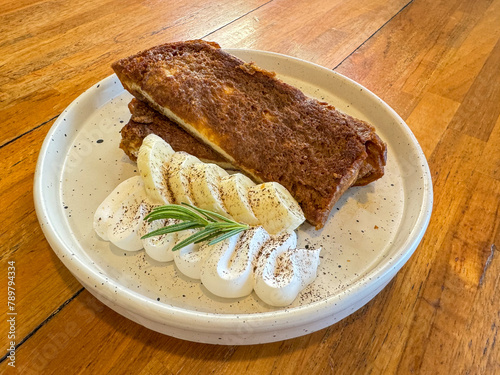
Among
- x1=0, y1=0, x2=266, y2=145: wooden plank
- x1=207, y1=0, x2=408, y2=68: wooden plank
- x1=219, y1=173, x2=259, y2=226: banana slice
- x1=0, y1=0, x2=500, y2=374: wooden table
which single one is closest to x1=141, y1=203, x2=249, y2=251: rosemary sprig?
Answer: x1=219, y1=173, x2=259, y2=226: banana slice

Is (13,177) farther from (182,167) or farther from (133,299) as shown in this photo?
(133,299)

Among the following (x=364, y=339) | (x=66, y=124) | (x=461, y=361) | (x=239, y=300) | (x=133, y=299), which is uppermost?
(x=66, y=124)

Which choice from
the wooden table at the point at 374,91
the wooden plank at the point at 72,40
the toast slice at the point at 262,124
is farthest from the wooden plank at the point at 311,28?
the toast slice at the point at 262,124

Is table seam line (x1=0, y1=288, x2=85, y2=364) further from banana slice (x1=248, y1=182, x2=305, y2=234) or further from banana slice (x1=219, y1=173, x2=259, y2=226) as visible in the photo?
banana slice (x1=248, y1=182, x2=305, y2=234)

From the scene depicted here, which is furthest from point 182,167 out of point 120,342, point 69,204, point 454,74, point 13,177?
point 454,74

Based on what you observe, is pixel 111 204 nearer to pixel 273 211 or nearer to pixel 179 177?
pixel 179 177

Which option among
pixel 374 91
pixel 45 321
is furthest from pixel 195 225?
pixel 374 91

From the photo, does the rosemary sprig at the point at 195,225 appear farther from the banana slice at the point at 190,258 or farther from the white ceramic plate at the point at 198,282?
the white ceramic plate at the point at 198,282
